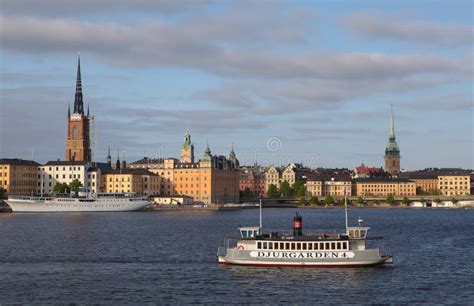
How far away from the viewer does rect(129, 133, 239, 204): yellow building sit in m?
172

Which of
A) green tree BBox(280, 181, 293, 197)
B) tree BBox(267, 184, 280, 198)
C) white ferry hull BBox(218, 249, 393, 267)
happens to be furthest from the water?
green tree BBox(280, 181, 293, 197)

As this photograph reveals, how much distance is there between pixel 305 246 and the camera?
46.8 m

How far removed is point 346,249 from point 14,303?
17.8 metres

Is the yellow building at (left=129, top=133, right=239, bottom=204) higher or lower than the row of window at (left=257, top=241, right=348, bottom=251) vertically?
higher

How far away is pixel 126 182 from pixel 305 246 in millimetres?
119473

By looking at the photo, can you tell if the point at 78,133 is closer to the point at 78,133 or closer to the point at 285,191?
the point at 78,133

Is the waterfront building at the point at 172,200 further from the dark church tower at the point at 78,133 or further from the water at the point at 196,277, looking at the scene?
the water at the point at 196,277

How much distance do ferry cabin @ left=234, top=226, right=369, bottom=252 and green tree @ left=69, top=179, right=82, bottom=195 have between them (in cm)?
10019

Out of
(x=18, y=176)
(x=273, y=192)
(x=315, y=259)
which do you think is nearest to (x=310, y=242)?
(x=315, y=259)

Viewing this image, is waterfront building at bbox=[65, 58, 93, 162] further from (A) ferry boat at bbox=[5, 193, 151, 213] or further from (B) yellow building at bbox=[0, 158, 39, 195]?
(A) ferry boat at bbox=[5, 193, 151, 213]

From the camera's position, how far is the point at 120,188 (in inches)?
6462

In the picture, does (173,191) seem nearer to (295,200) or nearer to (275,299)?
(295,200)

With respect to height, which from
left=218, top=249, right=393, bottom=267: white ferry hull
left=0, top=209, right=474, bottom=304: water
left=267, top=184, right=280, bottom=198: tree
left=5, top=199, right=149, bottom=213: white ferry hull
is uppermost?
left=267, top=184, right=280, bottom=198: tree

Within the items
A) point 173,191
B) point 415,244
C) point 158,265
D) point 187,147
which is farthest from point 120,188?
point 158,265
